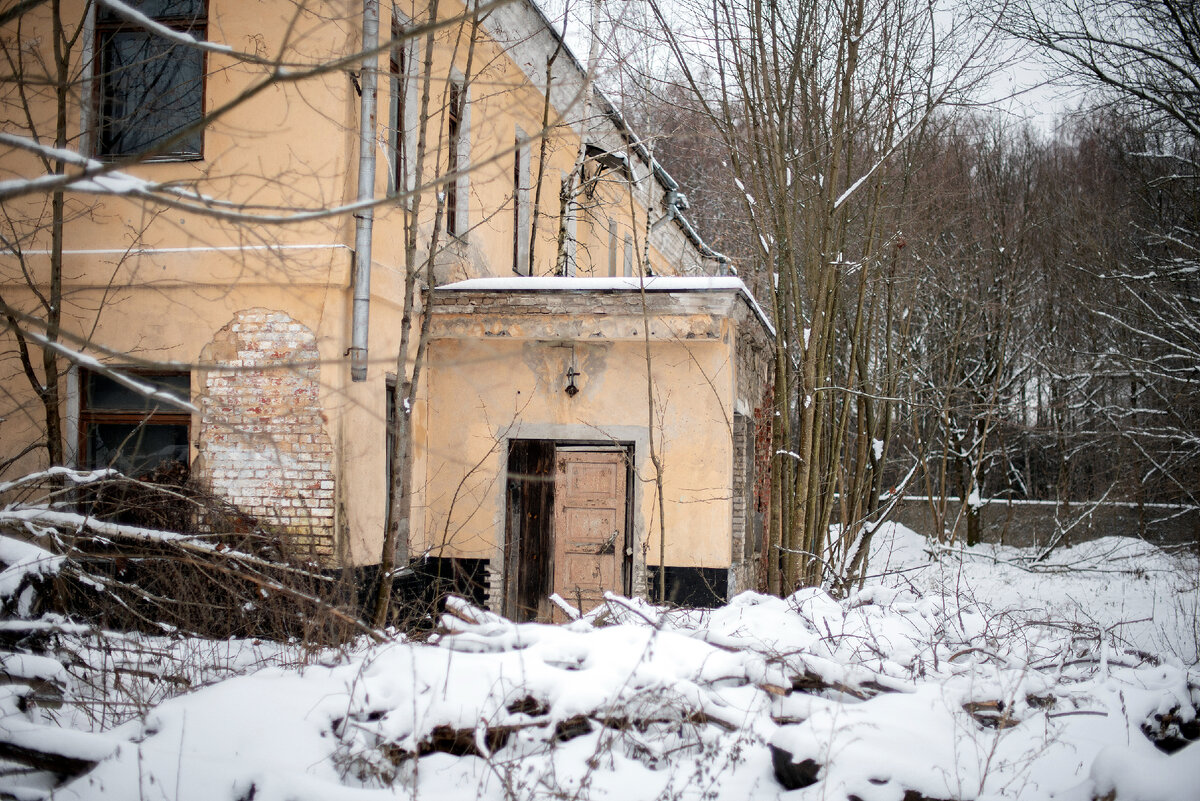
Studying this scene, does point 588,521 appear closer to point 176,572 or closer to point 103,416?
point 176,572

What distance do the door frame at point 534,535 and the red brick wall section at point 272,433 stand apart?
2172 mm

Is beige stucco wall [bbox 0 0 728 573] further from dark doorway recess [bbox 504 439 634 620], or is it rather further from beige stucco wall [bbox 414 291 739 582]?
dark doorway recess [bbox 504 439 634 620]

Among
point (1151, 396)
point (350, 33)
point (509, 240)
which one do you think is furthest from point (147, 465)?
point (1151, 396)

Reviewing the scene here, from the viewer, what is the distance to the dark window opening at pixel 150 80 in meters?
7.07

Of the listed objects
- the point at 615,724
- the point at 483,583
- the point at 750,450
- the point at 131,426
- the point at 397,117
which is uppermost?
the point at 397,117

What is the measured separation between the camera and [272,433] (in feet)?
22.0

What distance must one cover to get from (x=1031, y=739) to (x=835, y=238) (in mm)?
5040

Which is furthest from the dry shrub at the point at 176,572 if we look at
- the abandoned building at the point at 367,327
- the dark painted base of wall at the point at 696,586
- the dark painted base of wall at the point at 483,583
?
the dark painted base of wall at the point at 696,586

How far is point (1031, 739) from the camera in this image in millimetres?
3701

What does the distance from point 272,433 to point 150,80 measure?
3108 millimetres

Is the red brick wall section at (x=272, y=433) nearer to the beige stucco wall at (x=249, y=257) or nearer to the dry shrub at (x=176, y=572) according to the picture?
the beige stucco wall at (x=249, y=257)

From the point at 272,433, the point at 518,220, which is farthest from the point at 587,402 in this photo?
the point at 518,220

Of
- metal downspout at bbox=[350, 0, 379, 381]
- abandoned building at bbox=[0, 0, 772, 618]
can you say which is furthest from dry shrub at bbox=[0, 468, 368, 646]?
metal downspout at bbox=[350, 0, 379, 381]

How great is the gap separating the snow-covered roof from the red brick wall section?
1.73 metres
